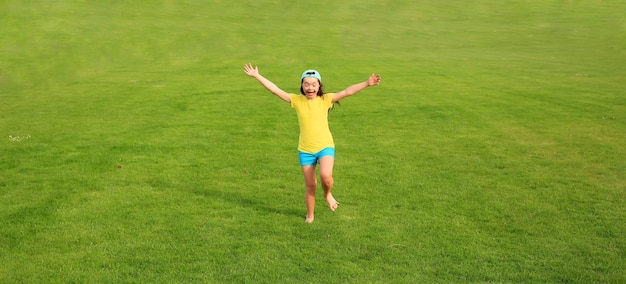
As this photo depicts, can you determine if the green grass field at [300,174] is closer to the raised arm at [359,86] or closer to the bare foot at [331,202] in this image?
the bare foot at [331,202]

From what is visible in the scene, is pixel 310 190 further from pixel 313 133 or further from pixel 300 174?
pixel 300 174

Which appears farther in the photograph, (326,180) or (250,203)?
(250,203)

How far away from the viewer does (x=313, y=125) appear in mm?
8711

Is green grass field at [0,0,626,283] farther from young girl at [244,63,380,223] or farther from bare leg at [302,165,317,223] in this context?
young girl at [244,63,380,223]

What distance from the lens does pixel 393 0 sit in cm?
5550

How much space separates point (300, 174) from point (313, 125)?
2.78 m

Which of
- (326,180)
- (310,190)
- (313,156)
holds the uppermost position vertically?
(313,156)

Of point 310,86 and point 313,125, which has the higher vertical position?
point 310,86

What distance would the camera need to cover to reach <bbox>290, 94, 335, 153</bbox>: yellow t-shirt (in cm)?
869

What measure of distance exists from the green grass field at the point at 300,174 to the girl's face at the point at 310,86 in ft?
6.22

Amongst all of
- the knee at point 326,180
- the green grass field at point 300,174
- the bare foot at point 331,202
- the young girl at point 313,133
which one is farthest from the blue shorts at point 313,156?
the green grass field at point 300,174

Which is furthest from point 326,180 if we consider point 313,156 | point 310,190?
point 313,156

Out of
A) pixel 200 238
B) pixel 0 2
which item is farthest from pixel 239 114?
pixel 0 2

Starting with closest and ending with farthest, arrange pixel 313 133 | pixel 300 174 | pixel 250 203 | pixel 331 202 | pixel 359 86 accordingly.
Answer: pixel 359 86, pixel 313 133, pixel 331 202, pixel 250 203, pixel 300 174
